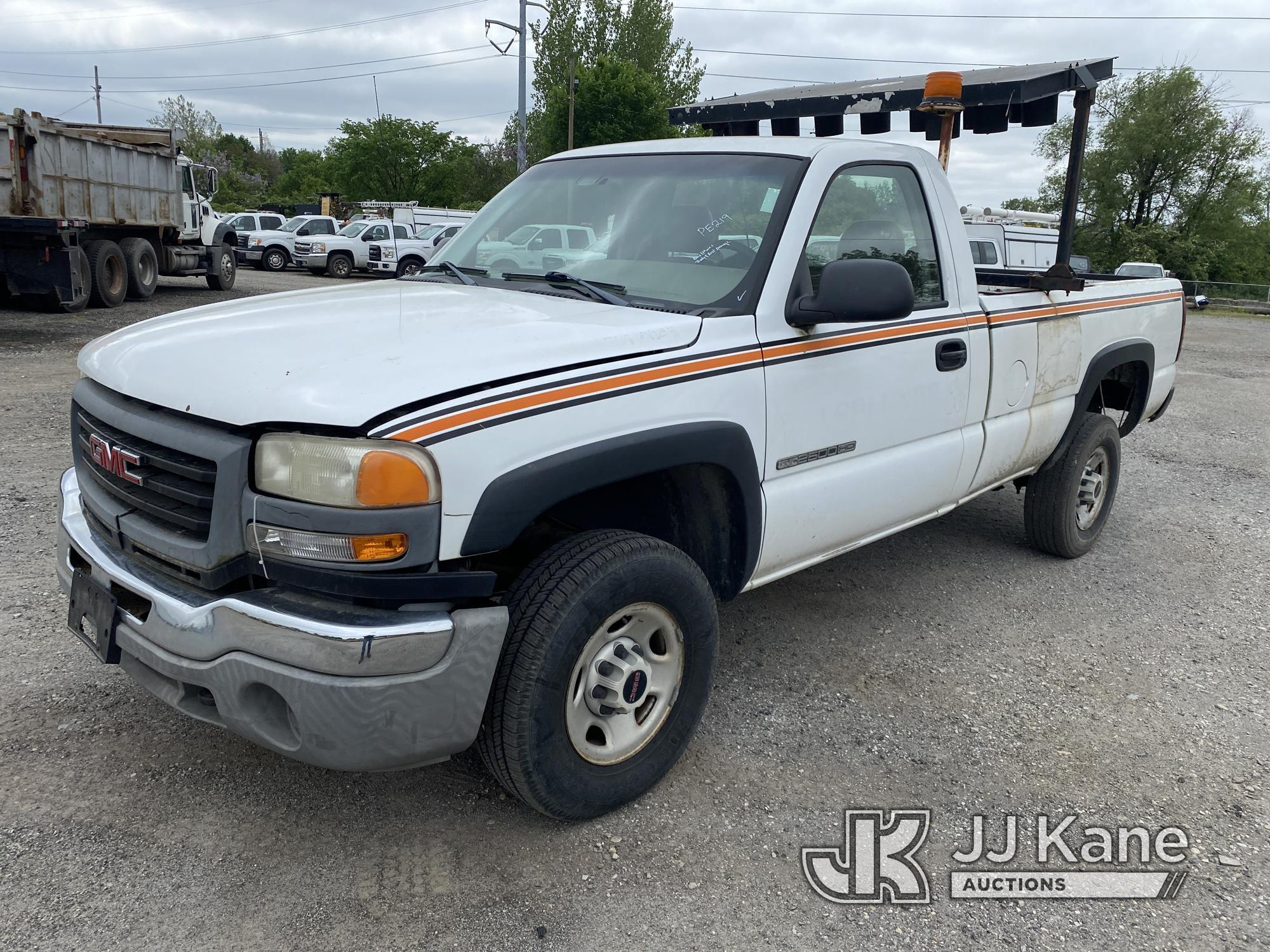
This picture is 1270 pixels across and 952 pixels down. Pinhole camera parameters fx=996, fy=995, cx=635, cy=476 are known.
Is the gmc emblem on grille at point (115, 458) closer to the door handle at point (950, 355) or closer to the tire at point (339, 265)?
the door handle at point (950, 355)

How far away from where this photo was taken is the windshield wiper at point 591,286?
3093 mm

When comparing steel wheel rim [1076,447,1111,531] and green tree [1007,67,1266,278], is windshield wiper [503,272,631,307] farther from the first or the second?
green tree [1007,67,1266,278]

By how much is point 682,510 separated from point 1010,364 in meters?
1.90

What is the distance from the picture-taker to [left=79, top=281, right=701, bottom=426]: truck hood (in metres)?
2.28

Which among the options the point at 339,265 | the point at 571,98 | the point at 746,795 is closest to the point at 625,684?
the point at 746,795

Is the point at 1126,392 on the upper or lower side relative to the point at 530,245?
lower

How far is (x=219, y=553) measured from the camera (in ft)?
7.66

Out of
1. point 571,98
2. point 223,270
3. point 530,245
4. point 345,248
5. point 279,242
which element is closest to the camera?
point 530,245

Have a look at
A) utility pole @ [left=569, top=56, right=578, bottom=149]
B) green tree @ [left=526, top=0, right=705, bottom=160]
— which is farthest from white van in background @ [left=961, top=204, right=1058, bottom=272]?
green tree @ [left=526, top=0, right=705, bottom=160]

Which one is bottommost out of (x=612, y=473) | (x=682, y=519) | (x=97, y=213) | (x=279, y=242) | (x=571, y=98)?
(x=682, y=519)

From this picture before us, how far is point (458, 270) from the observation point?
3662mm

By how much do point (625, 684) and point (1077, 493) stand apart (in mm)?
3240

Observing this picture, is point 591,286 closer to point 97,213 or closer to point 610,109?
point 97,213

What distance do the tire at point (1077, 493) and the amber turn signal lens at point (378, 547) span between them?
3.78 metres
